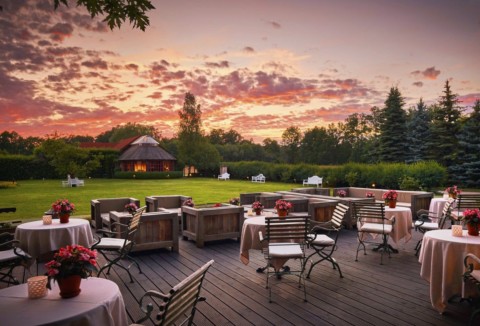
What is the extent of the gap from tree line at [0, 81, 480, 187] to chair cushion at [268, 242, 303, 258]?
27.0 m

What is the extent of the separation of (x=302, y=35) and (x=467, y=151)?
2091 cm

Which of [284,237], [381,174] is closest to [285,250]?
[284,237]

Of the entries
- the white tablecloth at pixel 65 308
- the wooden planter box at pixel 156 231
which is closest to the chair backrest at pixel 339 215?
the wooden planter box at pixel 156 231

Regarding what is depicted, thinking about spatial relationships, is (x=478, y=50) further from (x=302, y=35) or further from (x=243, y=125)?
(x=243, y=125)

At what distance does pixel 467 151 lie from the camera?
2809 cm

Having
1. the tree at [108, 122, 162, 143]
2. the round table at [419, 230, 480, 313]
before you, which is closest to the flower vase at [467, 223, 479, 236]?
the round table at [419, 230, 480, 313]

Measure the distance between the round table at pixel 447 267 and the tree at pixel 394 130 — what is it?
32.1 metres

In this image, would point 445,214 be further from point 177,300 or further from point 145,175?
point 145,175

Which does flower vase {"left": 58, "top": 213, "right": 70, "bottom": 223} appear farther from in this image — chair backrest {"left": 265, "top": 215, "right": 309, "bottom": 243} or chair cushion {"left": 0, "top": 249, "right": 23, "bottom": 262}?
chair backrest {"left": 265, "top": 215, "right": 309, "bottom": 243}

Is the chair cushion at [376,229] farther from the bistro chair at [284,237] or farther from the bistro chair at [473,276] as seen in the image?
the bistro chair at [473,276]

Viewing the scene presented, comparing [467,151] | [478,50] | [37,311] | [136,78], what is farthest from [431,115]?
[37,311]

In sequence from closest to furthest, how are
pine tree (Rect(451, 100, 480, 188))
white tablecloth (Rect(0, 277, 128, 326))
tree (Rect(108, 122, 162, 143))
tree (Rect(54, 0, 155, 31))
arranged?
white tablecloth (Rect(0, 277, 128, 326)), tree (Rect(54, 0, 155, 31)), pine tree (Rect(451, 100, 480, 188)), tree (Rect(108, 122, 162, 143))

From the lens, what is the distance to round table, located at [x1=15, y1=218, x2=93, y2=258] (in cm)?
605

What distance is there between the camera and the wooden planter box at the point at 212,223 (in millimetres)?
8348
